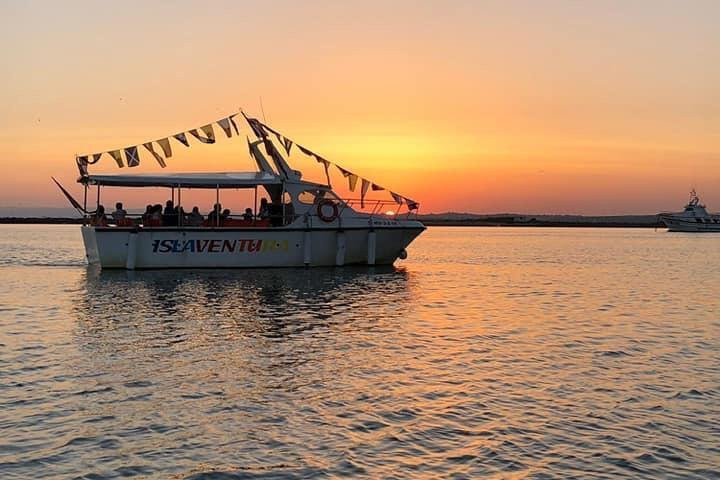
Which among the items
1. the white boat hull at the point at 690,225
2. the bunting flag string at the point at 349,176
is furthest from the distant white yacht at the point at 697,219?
the bunting flag string at the point at 349,176

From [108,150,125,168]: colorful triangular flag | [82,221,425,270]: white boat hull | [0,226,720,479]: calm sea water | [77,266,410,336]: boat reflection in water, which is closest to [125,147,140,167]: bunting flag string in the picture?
[108,150,125,168]: colorful triangular flag

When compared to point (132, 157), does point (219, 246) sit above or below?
below

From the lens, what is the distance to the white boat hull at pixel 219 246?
27.9m

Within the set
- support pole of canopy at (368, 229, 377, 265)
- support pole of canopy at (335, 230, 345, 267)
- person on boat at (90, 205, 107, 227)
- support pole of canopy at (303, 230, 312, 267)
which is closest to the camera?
person on boat at (90, 205, 107, 227)

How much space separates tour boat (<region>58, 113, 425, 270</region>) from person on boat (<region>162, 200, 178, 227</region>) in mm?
96

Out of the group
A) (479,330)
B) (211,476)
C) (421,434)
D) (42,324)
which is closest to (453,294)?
(479,330)

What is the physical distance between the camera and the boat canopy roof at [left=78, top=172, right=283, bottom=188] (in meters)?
28.0

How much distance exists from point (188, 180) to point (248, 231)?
3.25m

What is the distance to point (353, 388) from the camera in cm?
995

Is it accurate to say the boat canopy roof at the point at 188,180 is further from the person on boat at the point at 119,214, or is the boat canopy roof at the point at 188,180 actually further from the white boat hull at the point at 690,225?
the white boat hull at the point at 690,225

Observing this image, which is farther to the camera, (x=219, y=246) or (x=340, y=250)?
(x=340, y=250)

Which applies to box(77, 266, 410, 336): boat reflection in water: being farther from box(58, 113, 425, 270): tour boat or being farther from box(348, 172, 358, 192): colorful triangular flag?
box(348, 172, 358, 192): colorful triangular flag

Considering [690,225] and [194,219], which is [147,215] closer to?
[194,219]

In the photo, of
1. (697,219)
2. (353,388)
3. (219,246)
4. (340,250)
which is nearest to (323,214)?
(340,250)
